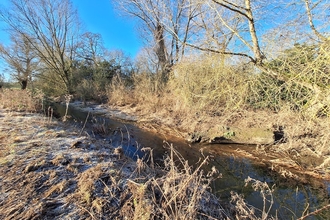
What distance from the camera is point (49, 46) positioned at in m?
17.7

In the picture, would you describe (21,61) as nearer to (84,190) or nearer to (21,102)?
(21,102)

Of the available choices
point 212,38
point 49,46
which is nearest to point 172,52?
point 212,38

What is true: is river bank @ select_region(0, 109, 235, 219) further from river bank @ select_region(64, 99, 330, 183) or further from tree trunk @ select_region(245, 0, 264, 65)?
tree trunk @ select_region(245, 0, 264, 65)

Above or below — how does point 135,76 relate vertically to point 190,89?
above

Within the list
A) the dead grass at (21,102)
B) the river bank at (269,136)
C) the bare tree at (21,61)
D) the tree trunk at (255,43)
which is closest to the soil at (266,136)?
the river bank at (269,136)

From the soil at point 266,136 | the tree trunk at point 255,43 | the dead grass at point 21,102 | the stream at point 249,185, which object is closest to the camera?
the stream at point 249,185

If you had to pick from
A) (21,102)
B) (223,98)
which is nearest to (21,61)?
(21,102)

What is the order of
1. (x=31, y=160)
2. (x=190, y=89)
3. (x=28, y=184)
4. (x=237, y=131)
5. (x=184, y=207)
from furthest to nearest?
(x=190, y=89) → (x=237, y=131) → (x=31, y=160) → (x=28, y=184) → (x=184, y=207)

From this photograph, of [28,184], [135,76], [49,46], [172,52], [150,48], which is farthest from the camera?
[49,46]

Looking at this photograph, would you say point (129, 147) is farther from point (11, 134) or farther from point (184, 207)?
point (184, 207)

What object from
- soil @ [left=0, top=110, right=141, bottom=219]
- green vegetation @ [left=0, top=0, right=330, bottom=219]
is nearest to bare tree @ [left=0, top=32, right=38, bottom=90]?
green vegetation @ [left=0, top=0, right=330, bottom=219]

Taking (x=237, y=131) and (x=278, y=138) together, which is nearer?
(x=278, y=138)

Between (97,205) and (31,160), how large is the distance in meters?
1.88

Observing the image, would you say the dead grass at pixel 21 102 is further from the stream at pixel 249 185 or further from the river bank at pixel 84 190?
the river bank at pixel 84 190
